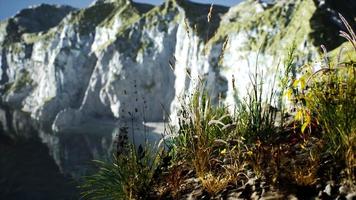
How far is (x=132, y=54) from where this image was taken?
393 feet

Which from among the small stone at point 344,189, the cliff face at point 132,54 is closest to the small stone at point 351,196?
the small stone at point 344,189

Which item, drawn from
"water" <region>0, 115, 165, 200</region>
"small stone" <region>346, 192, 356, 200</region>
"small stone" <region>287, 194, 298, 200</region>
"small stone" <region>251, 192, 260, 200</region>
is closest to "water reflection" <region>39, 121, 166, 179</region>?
"water" <region>0, 115, 165, 200</region>

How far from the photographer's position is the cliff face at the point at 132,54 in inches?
3339

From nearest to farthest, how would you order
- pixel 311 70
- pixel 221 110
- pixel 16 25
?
1. pixel 311 70
2. pixel 221 110
3. pixel 16 25

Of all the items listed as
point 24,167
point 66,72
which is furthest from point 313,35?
point 66,72

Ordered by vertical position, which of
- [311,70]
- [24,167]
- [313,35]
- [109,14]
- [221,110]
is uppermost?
[109,14]

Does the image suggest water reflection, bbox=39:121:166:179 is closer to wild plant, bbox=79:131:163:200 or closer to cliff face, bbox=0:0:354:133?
cliff face, bbox=0:0:354:133

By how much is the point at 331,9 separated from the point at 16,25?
6701 inches

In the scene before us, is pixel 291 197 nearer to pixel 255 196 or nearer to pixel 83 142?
pixel 255 196

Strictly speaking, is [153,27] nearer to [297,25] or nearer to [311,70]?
[297,25]

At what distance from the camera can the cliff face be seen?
84.8 meters

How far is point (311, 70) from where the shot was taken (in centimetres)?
377

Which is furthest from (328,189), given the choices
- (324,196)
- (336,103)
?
(336,103)

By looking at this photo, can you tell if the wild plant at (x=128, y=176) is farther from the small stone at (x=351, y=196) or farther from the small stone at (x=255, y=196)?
the small stone at (x=351, y=196)
